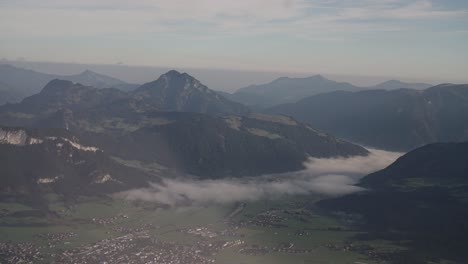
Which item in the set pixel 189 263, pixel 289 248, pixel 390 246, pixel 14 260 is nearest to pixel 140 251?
pixel 189 263

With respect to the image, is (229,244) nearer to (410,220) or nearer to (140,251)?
(140,251)

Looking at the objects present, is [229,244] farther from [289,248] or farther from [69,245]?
[69,245]

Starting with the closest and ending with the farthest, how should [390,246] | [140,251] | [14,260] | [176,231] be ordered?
1. [14,260]
2. [140,251]
3. [390,246]
4. [176,231]

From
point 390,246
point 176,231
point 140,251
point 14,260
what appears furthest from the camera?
point 176,231

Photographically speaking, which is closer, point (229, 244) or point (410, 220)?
point (229, 244)

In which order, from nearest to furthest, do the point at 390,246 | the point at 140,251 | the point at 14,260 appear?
the point at 14,260 < the point at 140,251 < the point at 390,246

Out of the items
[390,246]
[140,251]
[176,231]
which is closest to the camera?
[140,251]

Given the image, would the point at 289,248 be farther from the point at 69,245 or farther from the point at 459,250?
the point at 69,245

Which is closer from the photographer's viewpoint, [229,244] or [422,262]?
[422,262]

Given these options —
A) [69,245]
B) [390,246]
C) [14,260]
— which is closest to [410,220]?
[390,246]
